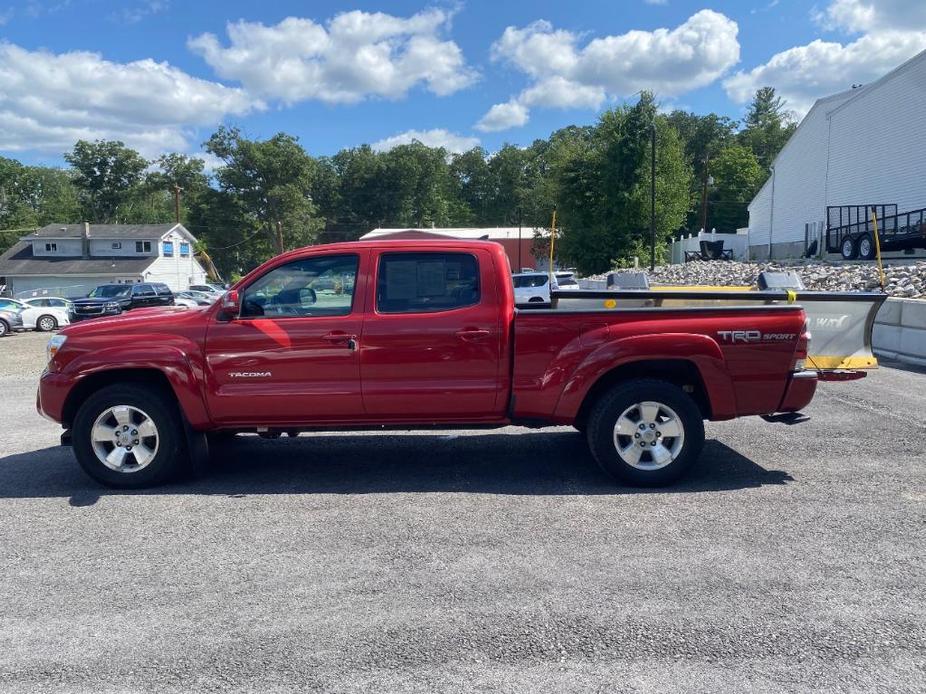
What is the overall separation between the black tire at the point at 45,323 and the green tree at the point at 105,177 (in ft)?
206

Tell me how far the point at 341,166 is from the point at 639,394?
101557 millimetres

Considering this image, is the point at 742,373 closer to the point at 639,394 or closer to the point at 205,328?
the point at 639,394

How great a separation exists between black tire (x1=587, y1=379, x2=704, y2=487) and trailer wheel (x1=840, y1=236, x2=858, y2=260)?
2402cm

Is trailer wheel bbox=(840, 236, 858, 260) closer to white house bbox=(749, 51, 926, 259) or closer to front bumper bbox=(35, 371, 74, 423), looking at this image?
white house bbox=(749, 51, 926, 259)

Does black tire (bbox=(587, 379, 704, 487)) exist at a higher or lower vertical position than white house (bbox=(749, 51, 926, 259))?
lower

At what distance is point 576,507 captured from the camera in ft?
17.3

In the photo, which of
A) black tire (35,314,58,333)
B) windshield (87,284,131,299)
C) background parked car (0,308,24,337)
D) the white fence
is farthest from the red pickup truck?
the white fence

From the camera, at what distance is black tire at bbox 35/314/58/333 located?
Result: 2922 centimetres

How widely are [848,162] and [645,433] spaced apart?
116 ft

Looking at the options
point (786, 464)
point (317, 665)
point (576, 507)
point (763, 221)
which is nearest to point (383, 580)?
point (317, 665)

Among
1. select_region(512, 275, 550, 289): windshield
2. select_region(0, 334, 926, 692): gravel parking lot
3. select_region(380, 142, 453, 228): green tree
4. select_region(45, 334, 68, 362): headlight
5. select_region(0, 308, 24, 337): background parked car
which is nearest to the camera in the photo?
select_region(0, 334, 926, 692): gravel parking lot

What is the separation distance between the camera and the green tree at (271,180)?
74.0 m

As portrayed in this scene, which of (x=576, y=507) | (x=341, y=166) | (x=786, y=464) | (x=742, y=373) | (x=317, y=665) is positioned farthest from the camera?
(x=341, y=166)

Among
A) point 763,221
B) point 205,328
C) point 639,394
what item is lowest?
point 639,394
